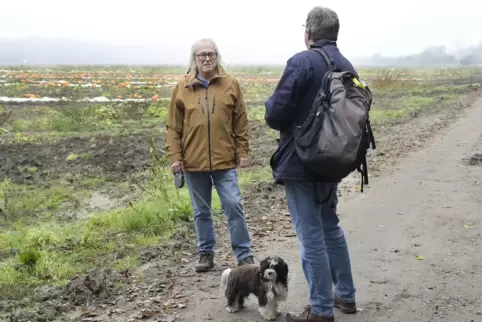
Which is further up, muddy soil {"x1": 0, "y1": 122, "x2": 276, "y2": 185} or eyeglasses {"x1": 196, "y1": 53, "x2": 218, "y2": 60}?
eyeglasses {"x1": 196, "y1": 53, "x2": 218, "y2": 60}

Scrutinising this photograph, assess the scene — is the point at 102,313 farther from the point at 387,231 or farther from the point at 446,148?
the point at 446,148

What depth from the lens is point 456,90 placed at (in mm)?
35531

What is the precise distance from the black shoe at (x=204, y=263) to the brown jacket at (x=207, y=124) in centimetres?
95

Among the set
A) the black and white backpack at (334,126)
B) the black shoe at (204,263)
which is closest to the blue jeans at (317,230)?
the black and white backpack at (334,126)

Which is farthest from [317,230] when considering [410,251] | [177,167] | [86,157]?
[86,157]

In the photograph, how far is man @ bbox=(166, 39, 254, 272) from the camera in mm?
5469

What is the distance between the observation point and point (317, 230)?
167 inches

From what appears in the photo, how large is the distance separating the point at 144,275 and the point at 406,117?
16428mm

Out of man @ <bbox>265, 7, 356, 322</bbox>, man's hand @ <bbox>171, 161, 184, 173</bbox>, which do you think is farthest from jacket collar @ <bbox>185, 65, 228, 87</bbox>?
man @ <bbox>265, 7, 356, 322</bbox>

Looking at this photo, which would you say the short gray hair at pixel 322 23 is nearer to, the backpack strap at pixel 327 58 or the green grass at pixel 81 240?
the backpack strap at pixel 327 58

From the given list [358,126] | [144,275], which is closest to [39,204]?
[144,275]

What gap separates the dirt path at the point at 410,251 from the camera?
491 cm

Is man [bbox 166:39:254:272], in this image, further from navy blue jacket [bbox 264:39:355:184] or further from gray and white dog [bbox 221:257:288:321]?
navy blue jacket [bbox 264:39:355:184]

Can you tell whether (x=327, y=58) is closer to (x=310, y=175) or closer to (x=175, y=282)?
(x=310, y=175)
